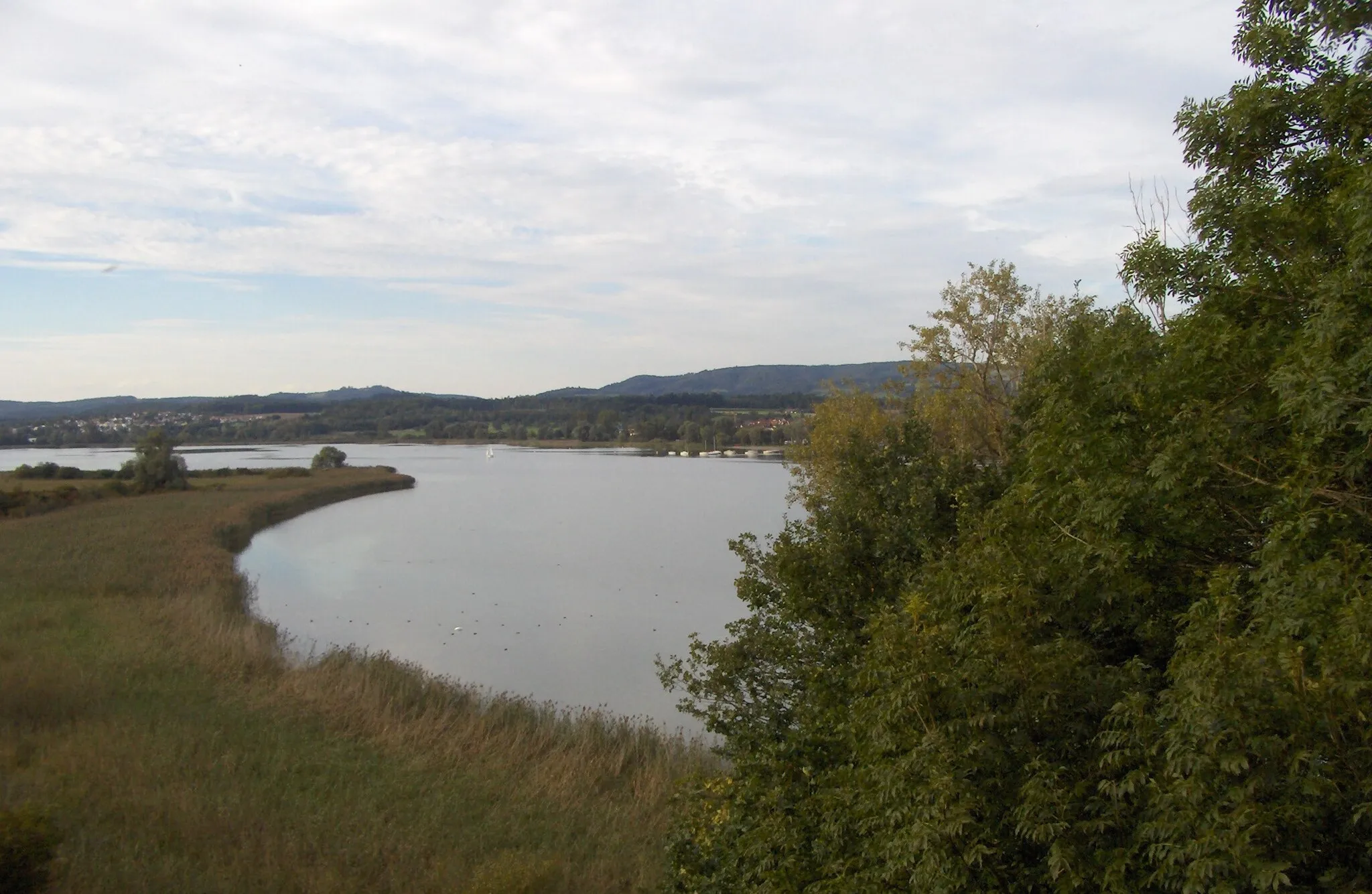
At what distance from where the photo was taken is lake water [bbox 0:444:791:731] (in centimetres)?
1962

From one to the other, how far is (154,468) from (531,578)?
35310 millimetres

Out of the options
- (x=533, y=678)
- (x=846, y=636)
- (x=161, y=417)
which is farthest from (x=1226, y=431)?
(x=161, y=417)

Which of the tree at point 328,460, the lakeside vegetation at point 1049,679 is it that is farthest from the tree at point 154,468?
the lakeside vegetation at point 1049,679

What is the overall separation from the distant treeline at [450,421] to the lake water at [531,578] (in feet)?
109

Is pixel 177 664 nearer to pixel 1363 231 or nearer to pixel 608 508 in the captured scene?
pixel 1363 231

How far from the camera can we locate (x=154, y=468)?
54406 mm

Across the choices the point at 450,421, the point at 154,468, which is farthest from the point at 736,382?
the point at 154,468

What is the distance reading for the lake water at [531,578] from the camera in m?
19.6

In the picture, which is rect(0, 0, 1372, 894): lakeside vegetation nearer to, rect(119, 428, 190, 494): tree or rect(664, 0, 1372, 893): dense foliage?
rect(664, 0, 1372, 893): dense foliage

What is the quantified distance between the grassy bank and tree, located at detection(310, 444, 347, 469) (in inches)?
2257

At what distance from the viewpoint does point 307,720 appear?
13.2 metres

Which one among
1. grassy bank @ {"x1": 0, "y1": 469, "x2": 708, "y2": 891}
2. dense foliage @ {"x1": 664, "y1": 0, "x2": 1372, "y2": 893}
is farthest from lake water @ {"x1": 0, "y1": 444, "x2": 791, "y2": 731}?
dense foliage @ {"x1": 664, "y1": 0, "x2": 1372, "y2": 893}

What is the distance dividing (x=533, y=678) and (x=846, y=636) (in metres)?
11.8

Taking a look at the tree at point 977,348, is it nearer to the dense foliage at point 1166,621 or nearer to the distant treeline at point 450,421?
the dense foliage at point 1166,621
